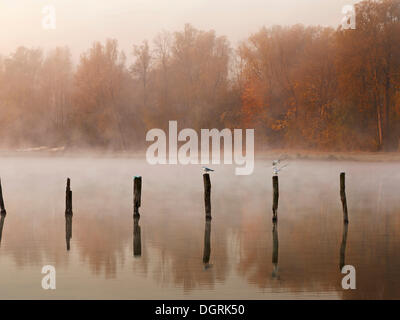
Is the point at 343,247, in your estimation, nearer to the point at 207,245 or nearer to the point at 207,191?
the point at 207,245

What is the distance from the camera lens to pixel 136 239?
2198cm

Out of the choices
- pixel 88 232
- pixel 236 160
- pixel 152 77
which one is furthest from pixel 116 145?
pixel 88 232

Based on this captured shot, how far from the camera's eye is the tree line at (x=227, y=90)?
5428cm

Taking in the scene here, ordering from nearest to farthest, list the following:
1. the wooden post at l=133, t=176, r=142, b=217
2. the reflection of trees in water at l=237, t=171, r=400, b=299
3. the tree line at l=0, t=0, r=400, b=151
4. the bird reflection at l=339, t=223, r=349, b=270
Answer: the reflection of trees in water at l=237, t=171, r=400, b=299
the bird reflection at l=339, t=223, r=349, b=270
the wooden post at l=133, t=176, r=142, b=217
the tree line at l=0, t=0, r=400, b=151

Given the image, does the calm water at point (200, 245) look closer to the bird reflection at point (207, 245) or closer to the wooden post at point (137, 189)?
the bird reflection at point (207, 245)

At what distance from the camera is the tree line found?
54281 millimetres

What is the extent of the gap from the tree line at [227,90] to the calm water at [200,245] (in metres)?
14.2

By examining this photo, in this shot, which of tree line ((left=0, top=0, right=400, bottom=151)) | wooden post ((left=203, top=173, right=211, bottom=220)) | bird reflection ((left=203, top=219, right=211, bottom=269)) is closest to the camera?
bird reflection ((left=203, top=219, right=211, bottom=269))

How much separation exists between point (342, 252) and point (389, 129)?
123ft

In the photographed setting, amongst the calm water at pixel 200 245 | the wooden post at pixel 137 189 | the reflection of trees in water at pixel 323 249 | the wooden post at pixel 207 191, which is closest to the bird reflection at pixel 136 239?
the calm water at pixel 200 245

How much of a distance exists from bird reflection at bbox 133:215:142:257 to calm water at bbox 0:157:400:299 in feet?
0.12

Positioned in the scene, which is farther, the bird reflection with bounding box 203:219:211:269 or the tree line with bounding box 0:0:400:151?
the tree line with bounding box 0:0:400:151

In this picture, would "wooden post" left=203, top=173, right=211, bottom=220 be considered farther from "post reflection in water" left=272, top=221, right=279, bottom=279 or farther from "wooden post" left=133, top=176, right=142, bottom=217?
"post reflection in water" left=272, top=221, right=279, bottom=279

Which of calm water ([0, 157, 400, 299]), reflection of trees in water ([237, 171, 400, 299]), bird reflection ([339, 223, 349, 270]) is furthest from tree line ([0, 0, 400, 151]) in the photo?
bird reflection ([339, 223, 349, 270])
